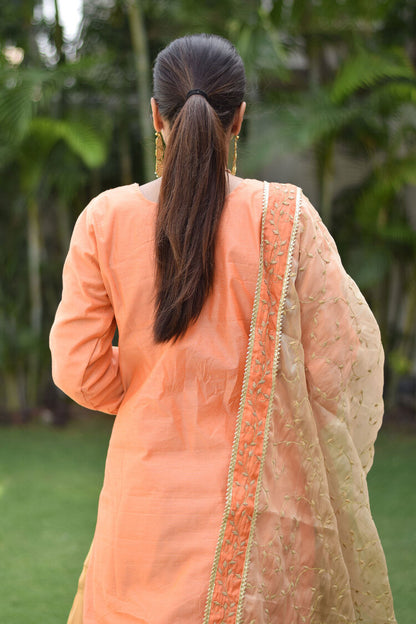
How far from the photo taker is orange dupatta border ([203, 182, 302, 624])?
1.31 m

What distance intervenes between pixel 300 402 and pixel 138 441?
31 cm

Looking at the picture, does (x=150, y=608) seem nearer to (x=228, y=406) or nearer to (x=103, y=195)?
(x=228, y=406)

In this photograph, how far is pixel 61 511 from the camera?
3.42m

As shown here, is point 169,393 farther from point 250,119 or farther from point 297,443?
point 250,119

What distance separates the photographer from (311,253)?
4.43 feet

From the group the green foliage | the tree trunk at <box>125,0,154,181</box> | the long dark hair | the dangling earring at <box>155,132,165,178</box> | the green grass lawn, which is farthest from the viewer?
the tree trunk at <box>125,0,154,181</box>

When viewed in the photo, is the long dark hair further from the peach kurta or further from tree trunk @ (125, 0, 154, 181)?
tree trunk @ (125, 0, 154, 181)

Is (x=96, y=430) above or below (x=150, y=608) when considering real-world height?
below

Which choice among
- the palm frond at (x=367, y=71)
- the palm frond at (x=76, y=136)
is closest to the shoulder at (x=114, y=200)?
the palm frond at (x=76, y=136)

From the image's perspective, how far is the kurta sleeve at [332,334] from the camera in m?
1.36

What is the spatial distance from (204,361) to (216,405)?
9cm

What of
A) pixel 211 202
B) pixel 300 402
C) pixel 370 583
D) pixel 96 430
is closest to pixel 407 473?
pixel 96 430

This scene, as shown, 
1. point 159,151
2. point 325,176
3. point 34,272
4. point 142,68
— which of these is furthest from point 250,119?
point 159,151

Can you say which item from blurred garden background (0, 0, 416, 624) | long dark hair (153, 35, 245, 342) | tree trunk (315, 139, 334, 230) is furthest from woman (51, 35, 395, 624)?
tree trunk (315, 139, 334, 230)
